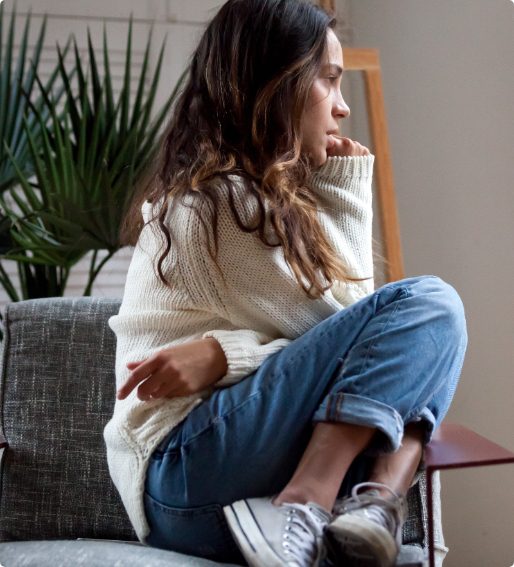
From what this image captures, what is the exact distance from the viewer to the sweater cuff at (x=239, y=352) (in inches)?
51.0

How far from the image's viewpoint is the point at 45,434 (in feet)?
5.82

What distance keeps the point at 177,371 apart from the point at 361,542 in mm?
347

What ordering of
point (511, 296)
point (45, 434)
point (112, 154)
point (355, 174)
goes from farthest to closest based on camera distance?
point (112, 154) < point (511, 296) < point (45, 434) < point (355, 174)

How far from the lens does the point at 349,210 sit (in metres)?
1.49

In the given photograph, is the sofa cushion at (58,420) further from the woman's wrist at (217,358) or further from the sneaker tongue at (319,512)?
the sneaker tongue at (319,512)

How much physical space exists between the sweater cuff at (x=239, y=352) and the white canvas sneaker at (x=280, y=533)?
0.19 m

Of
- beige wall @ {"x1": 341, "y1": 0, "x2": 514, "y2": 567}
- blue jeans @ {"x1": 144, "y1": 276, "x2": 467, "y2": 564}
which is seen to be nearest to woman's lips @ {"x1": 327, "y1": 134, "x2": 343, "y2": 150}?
blue jeans @ {"x1": 144, "y1": 276, "x2": 467, "y2": 564}

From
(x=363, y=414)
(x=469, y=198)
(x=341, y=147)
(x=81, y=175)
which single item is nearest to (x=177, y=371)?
(x=363, y=414)

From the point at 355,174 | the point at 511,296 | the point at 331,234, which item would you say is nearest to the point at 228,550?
the point at 331,234

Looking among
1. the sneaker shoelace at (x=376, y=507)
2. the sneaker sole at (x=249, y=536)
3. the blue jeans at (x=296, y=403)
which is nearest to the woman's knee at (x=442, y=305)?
the blue jeans at (x=296, y=403)

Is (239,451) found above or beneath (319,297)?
beneath

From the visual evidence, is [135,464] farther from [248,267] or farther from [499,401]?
[499,401]

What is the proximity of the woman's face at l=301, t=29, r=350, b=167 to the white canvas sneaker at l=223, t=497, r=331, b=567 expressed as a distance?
603mm

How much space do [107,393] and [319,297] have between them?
59 cm
